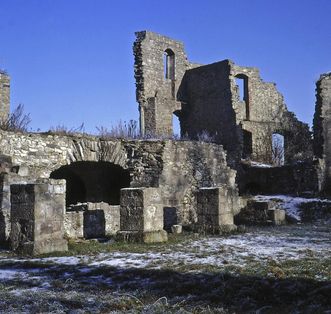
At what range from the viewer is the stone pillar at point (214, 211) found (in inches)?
475

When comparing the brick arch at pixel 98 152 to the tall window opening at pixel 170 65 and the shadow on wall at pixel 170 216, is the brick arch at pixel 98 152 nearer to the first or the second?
the shadow on wall at pixel 170 216

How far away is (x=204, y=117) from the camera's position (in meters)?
28.1

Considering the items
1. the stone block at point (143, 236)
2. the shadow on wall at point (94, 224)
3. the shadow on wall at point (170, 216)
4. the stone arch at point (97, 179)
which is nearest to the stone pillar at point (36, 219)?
the stone block at point (143, 236)

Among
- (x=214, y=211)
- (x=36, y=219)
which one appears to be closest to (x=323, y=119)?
(x=214, y=211)

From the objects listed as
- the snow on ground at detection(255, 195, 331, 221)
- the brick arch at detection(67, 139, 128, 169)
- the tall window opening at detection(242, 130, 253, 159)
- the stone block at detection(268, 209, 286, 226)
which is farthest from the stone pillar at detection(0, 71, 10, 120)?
the tall window opening at detection(242, 130, 253, 159)

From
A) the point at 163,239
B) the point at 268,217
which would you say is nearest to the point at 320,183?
the point at 268,217

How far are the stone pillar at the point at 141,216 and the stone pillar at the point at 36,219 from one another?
69.3 inches

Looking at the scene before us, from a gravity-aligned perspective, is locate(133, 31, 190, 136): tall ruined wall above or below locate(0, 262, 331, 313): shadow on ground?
above

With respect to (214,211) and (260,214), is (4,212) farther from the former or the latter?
(260,214)

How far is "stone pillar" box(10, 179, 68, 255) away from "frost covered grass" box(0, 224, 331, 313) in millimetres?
352

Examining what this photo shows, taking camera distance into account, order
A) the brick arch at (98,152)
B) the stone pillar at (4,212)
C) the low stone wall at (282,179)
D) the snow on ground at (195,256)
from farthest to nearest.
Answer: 1. the low stone wall at (282,179)
2. the brick arch at (98,152)
3. the stone pillar at (4,212)
4. the snow on ground at (195,256)

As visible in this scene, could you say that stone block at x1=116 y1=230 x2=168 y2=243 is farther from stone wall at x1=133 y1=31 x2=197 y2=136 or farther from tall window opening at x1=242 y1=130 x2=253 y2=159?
tall window opening at x1=242 y1=130 x2=253 y2=159

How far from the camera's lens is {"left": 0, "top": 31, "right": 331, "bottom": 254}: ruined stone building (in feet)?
32.5

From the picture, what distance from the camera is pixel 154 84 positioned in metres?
27.1
